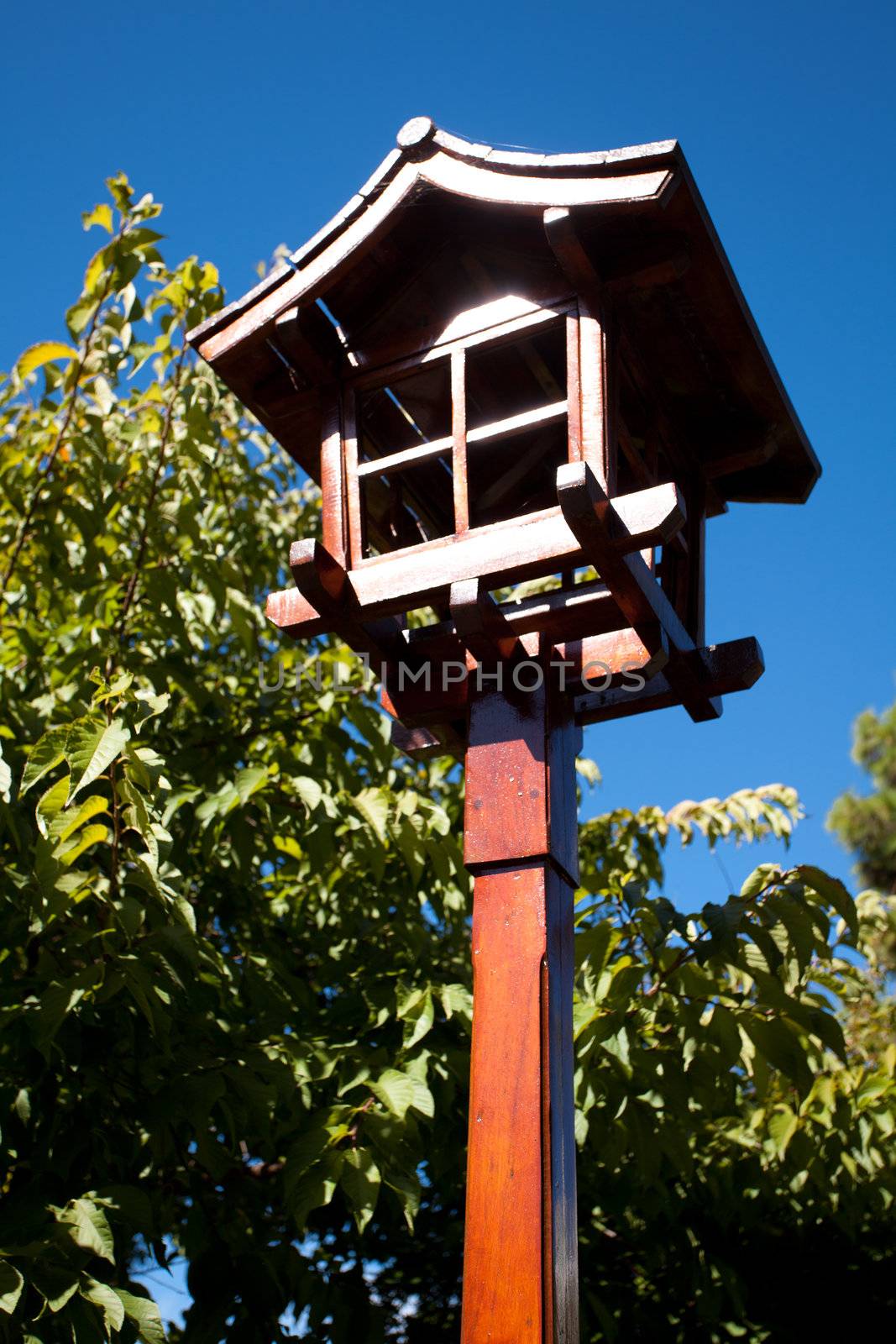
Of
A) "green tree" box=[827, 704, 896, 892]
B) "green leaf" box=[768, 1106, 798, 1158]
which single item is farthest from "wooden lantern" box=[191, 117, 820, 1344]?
"green tree" box=[827, 704, 896, 892]

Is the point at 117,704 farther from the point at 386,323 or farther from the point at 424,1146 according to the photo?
the point at 424,1146

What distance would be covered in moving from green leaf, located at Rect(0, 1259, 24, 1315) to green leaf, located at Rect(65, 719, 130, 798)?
0.88 meters

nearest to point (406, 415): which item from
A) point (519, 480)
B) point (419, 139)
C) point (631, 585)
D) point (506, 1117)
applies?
point (519, 480)

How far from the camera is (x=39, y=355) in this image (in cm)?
398

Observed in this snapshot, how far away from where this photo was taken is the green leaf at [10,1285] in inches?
91.0

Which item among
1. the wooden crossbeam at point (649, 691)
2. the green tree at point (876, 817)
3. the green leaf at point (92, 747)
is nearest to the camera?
the green leaf at point (92, 747)

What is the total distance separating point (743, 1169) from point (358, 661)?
213 centimetres

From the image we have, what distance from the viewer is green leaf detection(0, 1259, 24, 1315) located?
2.31m

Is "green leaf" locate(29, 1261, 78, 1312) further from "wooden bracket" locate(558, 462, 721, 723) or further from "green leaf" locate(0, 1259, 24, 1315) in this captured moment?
"wooden bracket" locate(558, 462, 721, 723)

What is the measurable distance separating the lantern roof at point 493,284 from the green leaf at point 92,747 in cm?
108

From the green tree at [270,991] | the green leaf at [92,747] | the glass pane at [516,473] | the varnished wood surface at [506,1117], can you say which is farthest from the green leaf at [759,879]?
the green leaf at [92,747]

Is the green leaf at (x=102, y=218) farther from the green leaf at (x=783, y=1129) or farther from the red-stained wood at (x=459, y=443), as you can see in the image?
the green leaf at (x=783, y=1129)

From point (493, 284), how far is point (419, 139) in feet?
1.24

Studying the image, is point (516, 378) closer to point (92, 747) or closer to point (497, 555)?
point (497, 555)
